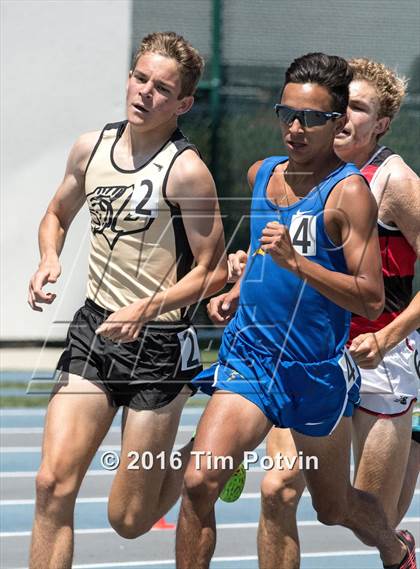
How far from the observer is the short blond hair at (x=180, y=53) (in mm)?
4965

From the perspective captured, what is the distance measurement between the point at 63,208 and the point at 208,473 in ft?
4.43

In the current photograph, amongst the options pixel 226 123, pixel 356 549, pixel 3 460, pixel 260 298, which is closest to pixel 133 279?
pixel 260 298

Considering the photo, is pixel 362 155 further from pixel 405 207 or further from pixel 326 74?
pixel 326 74

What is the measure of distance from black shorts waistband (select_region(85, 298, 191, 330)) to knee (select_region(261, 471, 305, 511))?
661 millimetres

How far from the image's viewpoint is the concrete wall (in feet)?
44.0

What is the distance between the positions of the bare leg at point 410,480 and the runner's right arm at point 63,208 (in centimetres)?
185

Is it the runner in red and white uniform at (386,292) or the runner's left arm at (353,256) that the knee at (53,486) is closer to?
the runner in red and white uniform at (386,292)

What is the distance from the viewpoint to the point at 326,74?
470 centimetres

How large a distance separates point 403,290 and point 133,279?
3.76ft

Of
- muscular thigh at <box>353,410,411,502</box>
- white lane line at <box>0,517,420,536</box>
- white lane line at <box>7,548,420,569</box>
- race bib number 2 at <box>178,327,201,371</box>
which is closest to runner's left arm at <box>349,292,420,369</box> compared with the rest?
muscular thigh at <box>353,410,411,502</box>

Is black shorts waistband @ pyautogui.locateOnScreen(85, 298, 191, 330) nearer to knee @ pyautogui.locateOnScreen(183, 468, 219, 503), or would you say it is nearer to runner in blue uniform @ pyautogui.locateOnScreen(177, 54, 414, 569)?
runner in blue uniform @ pyautogui.locateOnScreen(177, 54, 414, 569)

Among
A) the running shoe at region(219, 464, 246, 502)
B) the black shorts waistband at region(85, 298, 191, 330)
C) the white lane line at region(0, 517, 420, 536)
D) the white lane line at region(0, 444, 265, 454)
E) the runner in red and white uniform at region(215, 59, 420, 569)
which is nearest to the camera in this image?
the black shorts waistband at region(85, 298, 191, 330)

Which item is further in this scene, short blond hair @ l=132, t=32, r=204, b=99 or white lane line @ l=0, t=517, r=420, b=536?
white lane line @ l=0, t=517, r=420, b=536

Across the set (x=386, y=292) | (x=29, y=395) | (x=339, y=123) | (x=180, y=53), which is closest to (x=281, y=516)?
(x=386, y=292)
